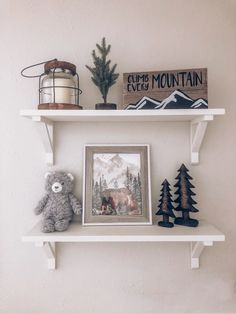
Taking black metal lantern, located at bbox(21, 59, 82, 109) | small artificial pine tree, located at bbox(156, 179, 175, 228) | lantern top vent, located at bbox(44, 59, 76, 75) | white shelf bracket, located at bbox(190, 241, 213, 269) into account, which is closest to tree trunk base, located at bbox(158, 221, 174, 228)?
small artificial pine tree, located at bbox(156, 179, 175, 228)

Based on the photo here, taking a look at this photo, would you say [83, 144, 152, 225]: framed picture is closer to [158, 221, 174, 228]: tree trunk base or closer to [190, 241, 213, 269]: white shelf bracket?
[158, 221, 174, 228]: tree trunk base

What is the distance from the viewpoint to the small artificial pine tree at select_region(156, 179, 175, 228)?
3.32 ft

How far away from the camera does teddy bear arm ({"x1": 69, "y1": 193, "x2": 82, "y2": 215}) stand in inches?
40.8

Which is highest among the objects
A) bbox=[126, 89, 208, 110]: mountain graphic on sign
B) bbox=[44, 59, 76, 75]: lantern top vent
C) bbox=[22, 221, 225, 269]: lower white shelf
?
Answer: bbox=[44, 59, 76, 75]: lantern top vent

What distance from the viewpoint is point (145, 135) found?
1121mm

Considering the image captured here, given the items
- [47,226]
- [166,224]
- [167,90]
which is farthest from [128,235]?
[167,90]

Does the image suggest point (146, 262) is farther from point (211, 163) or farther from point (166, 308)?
point (211, 163)

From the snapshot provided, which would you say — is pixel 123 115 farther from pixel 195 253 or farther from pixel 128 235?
pixel 195 253

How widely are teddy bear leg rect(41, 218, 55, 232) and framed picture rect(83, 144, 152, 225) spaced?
0.12m

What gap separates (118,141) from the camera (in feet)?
3.67

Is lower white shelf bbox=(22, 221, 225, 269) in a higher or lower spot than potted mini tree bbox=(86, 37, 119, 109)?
lower

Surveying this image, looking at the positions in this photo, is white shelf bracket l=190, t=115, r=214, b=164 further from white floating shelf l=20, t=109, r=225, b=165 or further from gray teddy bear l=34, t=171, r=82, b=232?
gray teddy bear l=34, t=171, r=82, b=232

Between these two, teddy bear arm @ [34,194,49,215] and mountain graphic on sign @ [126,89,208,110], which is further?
teddy bear arm @ [34,194,49,215]

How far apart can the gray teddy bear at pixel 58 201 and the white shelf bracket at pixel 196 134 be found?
0.45 meters
